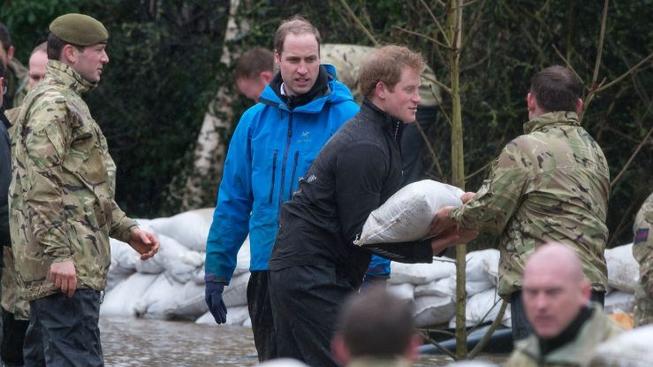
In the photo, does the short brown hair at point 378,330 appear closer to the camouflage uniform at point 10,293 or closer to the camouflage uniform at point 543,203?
the camouflage uniform at point 543,203

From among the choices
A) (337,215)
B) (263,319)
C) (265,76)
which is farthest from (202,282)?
(337,215)

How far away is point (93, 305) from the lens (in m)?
6.05

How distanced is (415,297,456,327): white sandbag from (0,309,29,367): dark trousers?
10.00 ft

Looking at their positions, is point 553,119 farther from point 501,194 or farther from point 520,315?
point 520,315

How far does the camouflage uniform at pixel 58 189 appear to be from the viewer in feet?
19.5

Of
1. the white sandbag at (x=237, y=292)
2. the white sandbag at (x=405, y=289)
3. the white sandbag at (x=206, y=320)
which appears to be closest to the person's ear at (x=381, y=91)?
the white sandbag at (x=405, y=289)

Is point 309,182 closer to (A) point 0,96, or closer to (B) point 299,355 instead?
(B) point 299,355

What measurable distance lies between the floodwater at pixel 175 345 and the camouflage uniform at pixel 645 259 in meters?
2.01

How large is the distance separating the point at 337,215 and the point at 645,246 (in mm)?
1690

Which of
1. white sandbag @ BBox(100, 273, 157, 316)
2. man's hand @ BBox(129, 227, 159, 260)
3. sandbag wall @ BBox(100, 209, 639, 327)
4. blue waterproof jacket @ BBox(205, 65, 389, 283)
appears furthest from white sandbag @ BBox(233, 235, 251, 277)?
man's hand @ BBox(129, 227, 159, 260)

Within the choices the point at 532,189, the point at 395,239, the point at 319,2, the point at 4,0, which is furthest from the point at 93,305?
the point at 4,0

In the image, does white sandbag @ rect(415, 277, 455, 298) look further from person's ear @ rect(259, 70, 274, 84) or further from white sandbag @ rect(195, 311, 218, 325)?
person's ear @ rect(259, 70, 274, 84)

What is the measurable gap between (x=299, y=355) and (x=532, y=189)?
106cm

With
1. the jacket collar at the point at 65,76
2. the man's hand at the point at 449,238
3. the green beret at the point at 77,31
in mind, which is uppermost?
the green beret at the point at 77,31
